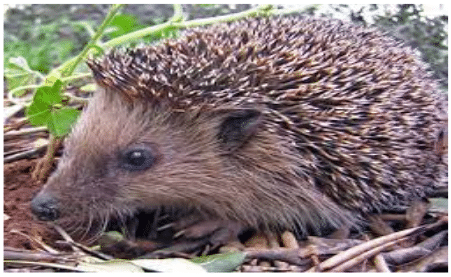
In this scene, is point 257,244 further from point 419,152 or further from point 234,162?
point 419,152

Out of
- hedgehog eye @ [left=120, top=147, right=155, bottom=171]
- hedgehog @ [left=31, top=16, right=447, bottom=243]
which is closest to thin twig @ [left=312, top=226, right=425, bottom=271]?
hedgehog @ [left=31, top=16, right=447, bottom=243]

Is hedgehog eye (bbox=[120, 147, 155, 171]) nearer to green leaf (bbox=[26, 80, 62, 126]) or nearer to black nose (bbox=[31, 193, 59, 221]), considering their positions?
black nose (bbox=[31, 193, 59, 221])

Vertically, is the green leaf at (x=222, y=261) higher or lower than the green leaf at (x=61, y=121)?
lower

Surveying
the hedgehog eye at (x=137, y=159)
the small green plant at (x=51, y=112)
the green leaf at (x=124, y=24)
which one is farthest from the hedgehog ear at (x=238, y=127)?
the green leaf at (x=124, y=24)

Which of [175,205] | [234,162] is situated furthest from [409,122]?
[175,205]

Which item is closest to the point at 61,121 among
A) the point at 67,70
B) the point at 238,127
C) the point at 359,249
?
the point at 67,70

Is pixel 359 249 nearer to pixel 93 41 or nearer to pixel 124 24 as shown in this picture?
pixel 93 41

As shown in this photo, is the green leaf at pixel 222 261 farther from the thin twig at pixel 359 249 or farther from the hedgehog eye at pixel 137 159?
the hedgehog eye at pixel 137 159
